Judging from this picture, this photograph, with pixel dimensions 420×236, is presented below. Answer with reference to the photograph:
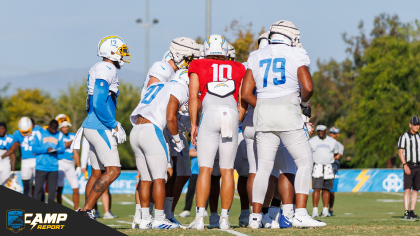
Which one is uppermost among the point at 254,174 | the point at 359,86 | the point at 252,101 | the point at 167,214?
the point at 359,86

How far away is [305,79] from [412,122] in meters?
7.20

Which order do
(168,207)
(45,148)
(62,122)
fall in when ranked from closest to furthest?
1. (168,207)
2. (45,148)
3. (62,122)

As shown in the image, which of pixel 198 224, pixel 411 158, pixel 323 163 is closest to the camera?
pixel 198 224

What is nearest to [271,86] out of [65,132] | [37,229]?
[37,229]

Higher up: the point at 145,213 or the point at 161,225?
the point at 145,213

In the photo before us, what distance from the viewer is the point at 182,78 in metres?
7.93

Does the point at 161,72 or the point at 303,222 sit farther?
the point at 161,72

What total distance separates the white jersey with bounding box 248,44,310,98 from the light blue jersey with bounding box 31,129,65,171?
7.82m

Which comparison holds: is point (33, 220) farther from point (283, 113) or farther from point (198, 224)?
point (283, 113)

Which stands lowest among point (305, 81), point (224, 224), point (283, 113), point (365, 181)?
point (365, 181)

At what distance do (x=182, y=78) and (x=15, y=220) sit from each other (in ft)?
10.5

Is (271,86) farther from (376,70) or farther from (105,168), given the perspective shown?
(376,70)

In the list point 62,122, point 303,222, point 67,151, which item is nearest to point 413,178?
point 303,222

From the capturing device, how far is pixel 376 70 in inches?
1708
